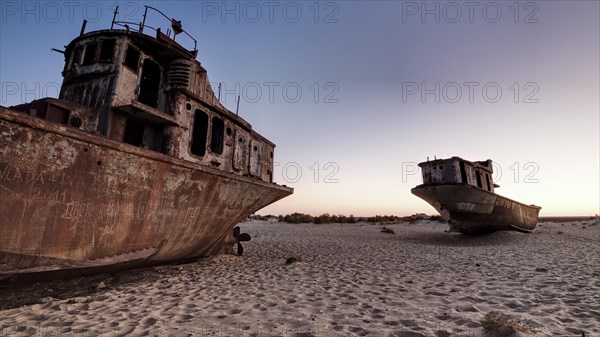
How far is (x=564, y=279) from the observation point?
5.49m

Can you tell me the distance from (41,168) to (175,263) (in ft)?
14.3

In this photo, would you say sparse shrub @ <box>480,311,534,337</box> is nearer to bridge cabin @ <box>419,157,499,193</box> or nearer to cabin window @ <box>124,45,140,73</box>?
cabin window @ <box>124,45,140,73</box>

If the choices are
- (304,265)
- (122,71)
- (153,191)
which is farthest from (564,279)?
(122,71)

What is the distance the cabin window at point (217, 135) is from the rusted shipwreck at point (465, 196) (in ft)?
34.2

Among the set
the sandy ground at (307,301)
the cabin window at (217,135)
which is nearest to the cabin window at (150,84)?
the cabin window at (217,135)

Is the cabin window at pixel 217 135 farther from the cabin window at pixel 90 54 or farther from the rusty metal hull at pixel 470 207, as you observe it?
the rusty metal hull at pixel 470 207

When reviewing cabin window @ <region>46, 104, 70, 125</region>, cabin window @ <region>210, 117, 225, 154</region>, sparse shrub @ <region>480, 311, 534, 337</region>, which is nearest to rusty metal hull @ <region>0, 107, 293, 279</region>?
cabin window @ <region>46, 104, 70, 125</region>

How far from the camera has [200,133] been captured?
272 inches

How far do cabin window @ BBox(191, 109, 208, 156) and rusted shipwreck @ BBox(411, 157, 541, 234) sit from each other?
1093 cm

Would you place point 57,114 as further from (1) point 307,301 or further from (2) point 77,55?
(1) point 307,301

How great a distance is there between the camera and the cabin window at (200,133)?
22.4ft

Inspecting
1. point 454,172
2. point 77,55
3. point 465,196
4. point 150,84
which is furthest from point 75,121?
point 465,196

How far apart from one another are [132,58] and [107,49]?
45cm

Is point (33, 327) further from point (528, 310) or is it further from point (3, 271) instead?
point (528, 310)
